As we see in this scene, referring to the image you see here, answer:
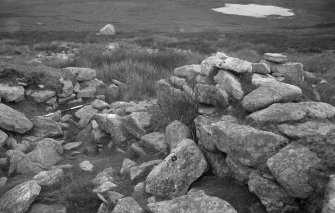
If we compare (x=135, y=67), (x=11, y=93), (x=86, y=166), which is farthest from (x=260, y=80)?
(x=135, y=67)

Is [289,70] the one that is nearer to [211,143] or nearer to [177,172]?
[211,143]

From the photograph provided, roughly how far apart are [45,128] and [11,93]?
1.62 metres

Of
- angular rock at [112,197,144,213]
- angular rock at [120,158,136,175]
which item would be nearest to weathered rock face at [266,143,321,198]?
angular rock at [112,197,144,213]

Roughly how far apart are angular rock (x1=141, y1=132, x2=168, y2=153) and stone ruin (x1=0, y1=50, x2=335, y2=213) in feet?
0.07

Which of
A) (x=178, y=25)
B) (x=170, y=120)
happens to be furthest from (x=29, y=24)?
→ (x=170, y=120)

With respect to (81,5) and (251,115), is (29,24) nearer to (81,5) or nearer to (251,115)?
(81,5)

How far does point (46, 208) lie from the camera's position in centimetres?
568

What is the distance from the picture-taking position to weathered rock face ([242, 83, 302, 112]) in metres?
5.99

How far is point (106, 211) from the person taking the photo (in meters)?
5.44

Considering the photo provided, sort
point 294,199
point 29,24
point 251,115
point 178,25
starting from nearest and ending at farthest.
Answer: point 294,199 < point 251,115 < point 29,24 < point 178,25

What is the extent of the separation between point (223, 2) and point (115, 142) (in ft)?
248

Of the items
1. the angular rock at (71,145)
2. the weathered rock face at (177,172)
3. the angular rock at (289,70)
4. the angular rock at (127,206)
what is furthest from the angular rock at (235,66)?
the angular rock at (71,145)

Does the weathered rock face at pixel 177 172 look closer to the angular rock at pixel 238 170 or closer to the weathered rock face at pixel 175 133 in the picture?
Result: the angular rock at pixel 238 170

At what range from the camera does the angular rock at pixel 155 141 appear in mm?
6711
